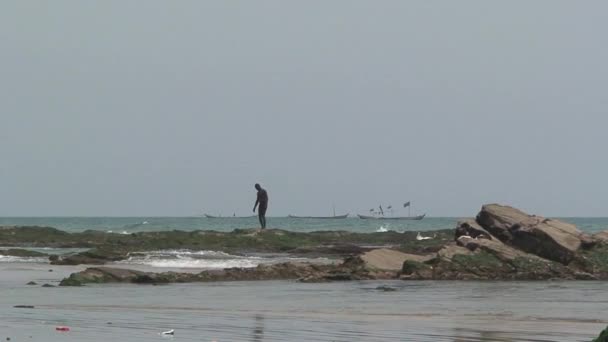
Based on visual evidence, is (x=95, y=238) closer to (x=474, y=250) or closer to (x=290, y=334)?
(x=474, y=250)

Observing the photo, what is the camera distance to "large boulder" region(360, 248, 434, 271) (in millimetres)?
26656

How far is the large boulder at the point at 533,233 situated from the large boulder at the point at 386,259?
1770 millimetres

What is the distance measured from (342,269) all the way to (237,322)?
10.7 metres

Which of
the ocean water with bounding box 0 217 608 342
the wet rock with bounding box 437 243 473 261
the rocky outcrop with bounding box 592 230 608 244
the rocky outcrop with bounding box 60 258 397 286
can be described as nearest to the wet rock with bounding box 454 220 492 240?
the wet rock with bounding box 437 243 473 261

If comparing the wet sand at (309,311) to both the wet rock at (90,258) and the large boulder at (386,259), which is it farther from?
the wet rock at (90,258)

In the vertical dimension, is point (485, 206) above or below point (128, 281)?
above

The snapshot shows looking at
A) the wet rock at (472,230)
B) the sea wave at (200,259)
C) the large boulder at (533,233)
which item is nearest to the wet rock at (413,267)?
A: the wet rock at (472,230)

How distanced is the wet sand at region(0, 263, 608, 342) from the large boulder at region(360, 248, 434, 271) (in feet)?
5.47

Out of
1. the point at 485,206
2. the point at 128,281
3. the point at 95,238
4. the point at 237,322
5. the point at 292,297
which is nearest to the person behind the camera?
the point at 237,322

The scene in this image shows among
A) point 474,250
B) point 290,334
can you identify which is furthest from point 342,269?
point 290,334

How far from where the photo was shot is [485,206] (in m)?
28.5

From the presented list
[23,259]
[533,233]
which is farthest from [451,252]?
[23,259]

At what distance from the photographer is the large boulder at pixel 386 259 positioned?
26656mm

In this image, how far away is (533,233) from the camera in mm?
26344
